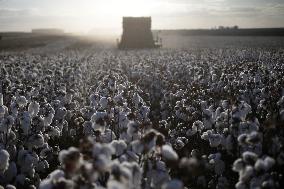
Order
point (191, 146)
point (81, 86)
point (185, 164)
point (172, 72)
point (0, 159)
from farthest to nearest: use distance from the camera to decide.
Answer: point (172, 72)
point (81, 86)
point (191, 146)
point (0, 159)
point (185, 164)

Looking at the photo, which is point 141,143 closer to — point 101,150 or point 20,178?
point 101,150

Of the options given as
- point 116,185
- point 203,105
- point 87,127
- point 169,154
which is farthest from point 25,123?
point 116,185

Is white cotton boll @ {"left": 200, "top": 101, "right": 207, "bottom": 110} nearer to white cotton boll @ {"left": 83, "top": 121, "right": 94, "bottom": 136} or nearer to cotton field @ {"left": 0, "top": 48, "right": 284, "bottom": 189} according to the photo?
cotton field @ {"left": 0, "top": 48, "right": 284, "bottom": 189}

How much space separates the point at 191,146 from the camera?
9.50 m

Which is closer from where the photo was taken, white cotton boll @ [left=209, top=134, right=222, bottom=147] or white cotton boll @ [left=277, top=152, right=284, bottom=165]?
white cotton boll @ [left=277, top=152, right=284, bottom=165]

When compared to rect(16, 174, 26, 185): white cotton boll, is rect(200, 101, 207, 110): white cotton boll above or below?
above

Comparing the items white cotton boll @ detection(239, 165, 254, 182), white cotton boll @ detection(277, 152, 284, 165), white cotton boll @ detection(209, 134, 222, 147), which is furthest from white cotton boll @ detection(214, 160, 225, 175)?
white cotton boll @ detection(239, 165, 254, 182)

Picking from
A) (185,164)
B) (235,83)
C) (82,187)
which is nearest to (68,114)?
(235,83)

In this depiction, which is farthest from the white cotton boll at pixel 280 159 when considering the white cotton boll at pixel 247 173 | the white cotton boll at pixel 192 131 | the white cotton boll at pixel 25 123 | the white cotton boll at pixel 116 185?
the white cotton boll at pixel 25 123

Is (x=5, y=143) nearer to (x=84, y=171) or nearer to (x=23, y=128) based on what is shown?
(x=23, y=128)

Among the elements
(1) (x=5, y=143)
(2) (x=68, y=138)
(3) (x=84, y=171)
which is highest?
(3) (x=84, y=171)

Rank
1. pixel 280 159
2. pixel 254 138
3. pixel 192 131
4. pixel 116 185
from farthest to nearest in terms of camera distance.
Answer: pixel 192 131, pixel 280 159, pixel 254 138, pixel 116 185

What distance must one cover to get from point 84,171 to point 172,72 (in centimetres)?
1752

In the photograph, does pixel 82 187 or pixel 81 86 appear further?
pixel 81 86
